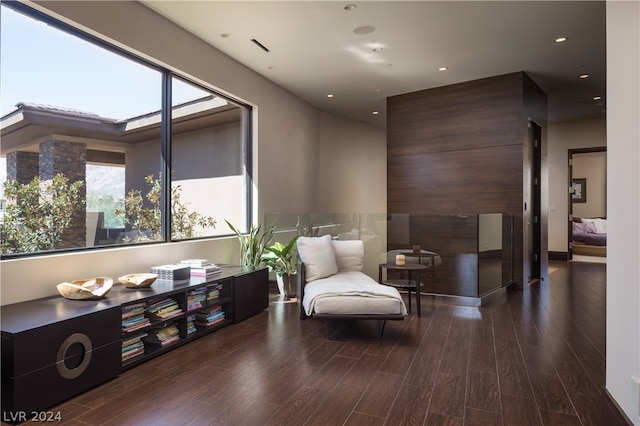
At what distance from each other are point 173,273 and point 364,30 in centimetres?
320

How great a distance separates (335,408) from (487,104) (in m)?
4.88

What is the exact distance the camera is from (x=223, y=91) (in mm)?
4699

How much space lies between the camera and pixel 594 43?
4.36m

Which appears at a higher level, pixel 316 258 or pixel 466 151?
pixel 466 151

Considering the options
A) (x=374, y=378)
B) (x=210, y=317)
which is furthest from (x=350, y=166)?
(x=374, y=378)

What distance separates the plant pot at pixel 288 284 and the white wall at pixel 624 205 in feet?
11.6

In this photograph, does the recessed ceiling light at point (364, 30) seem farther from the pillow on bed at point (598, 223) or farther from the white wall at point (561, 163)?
the pillow on bed at point (598, 223)

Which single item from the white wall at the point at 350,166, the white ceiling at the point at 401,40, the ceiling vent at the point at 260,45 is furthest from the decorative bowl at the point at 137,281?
the white wall at the point at 350,166

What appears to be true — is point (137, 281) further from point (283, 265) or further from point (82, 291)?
point (283, 265)

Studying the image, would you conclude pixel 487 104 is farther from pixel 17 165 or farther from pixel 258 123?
pixel 17 165

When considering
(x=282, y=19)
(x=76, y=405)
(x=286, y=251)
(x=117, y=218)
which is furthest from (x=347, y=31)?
(x=76, y=405)

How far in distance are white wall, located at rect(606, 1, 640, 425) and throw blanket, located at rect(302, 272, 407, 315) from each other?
5.35ft

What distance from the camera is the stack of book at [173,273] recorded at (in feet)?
11.2

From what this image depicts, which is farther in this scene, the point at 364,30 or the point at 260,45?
the point at 260,45
